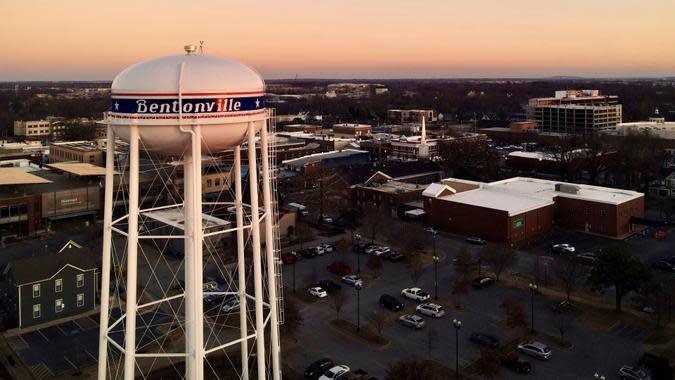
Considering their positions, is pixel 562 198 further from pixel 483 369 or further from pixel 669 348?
pixel 483 369

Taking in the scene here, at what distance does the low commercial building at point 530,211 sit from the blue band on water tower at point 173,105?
72.4 ft

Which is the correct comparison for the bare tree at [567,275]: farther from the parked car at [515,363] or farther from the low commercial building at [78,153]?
the low commercial building at [78,153]

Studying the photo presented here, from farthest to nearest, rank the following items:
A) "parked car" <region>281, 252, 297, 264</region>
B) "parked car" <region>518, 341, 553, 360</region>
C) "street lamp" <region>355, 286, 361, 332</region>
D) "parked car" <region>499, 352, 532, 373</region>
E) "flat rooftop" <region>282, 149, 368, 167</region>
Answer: "flat rooftop" <region>282, 149, 368, 167</region> < "parked car" <region>281, 252, 297, 264</region> < "street lamp" <region>355, 286, 361, 332</region> < "parked car" <region>518, 341, 553, 360</region> < "parked car" <region>499, 352, 532, 373</region>

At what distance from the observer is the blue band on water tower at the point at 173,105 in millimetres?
9789

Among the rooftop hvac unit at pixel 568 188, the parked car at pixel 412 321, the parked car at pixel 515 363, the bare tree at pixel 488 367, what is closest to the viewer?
the bare tree at pixel 488 367

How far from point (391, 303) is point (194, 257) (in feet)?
39.9

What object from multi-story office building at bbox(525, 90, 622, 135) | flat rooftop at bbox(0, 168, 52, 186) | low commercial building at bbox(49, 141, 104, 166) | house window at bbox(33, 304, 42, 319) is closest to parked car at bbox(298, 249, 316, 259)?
A: house window at bbox(33, 304, 42, 319)

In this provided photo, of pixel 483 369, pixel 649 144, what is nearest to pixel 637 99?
pixel 649 144

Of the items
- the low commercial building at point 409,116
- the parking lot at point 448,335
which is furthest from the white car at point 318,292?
the low commercial building at point 409,116

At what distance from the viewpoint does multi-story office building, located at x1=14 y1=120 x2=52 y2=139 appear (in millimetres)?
75688

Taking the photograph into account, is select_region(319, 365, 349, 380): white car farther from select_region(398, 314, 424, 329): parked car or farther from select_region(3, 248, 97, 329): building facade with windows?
select_region(3, 248, 97, 329): building facade with windows

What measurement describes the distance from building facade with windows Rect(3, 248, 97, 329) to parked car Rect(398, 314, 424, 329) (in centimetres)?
1100

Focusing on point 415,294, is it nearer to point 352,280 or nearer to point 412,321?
point 412,321

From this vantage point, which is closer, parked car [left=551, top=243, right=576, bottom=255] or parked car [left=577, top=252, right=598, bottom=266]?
parked car [left=577, top=252, right=598, bottom=266]
